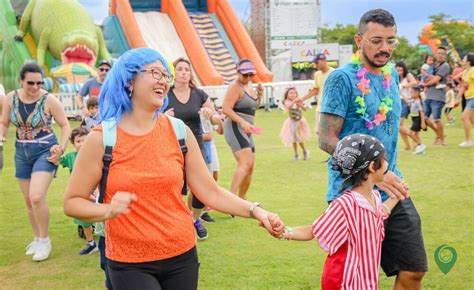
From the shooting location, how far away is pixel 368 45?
3.91 metres

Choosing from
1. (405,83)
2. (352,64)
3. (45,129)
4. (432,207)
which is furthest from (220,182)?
(352,64)

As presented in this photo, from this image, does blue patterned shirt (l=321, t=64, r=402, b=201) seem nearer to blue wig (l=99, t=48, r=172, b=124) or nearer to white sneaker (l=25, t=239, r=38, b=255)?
blue wig (l=99, t=48, r=172, b=124)

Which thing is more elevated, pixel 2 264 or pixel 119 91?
pixel 119 91

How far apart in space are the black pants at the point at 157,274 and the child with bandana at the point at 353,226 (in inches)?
21.3

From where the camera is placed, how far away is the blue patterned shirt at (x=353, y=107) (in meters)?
3.90

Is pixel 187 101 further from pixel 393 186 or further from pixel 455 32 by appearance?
pixel 455 32

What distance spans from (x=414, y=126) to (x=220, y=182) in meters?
4.68

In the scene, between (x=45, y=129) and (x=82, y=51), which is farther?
(x=82, y=51)

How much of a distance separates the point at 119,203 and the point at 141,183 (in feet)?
0.77

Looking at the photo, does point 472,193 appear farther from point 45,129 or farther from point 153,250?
point 153,250

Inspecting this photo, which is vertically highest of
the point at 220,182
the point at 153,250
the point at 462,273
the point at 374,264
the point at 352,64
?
the point at 352,64

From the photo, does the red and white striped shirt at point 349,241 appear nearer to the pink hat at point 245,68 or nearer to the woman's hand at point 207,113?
the woman's hand at point 207,113

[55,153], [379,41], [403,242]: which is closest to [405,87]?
[55,153]

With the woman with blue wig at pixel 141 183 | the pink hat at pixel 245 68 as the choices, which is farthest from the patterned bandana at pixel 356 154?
the pink hat at pixel 245 68
